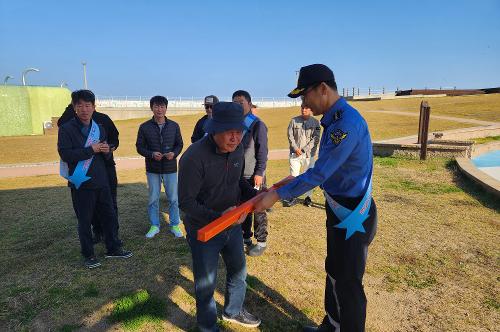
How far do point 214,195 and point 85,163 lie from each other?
2.14 meters

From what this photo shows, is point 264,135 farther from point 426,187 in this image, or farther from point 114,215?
point 426,187

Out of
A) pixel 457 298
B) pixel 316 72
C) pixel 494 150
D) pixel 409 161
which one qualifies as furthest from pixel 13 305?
pixel 494 150

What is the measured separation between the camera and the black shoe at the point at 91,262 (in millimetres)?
4164

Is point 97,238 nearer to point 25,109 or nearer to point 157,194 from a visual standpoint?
point 157,194

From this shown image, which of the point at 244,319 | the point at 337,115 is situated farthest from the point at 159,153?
the point at 337,115

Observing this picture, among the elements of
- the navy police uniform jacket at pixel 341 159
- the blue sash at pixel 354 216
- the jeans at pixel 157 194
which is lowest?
the jeans at pixel 157 194

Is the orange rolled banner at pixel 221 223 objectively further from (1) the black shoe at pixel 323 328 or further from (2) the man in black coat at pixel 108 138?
(2) the man in black coat at pixel 108 138

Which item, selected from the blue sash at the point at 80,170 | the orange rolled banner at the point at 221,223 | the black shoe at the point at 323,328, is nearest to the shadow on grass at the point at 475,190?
the black shoe at the point at 323,328

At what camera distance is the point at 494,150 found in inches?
519

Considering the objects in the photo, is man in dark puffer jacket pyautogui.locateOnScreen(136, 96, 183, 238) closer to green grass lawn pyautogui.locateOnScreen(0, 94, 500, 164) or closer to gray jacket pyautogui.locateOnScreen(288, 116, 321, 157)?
gray jacket pyautogui.locateOnScreen(288, 116, 321, 157)

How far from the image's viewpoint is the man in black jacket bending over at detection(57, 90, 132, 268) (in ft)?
13.0

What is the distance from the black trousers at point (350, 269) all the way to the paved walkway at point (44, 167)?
9.35 metres

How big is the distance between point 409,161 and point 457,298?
7811mm

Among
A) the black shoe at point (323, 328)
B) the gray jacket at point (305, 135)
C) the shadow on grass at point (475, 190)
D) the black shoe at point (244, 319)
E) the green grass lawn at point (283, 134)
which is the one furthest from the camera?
the green grass lawn at point (283, 134)
